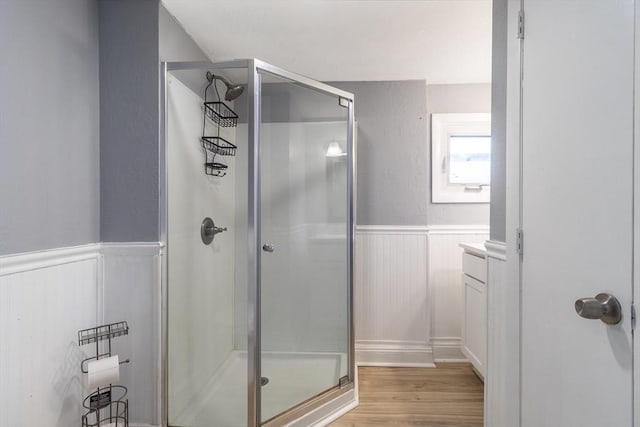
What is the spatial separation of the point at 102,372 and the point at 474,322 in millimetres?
2035

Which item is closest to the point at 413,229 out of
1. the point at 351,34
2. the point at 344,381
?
the point at 344,381

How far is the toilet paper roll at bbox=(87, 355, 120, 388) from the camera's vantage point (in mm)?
1308

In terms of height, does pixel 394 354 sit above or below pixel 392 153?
below

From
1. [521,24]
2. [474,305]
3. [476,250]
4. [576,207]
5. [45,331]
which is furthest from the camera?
[474,305]

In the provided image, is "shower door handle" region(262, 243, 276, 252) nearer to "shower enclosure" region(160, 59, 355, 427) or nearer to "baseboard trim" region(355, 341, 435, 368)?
"shower enclosure" region(160, 59, 355, 427)

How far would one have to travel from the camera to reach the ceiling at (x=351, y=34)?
166cm

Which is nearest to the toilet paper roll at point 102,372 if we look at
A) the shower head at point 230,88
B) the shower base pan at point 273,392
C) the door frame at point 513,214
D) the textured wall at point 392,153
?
the shower base pan at point 273,392

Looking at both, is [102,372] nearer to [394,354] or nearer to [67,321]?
[67,321]

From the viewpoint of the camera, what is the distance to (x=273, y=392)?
67.4 inches

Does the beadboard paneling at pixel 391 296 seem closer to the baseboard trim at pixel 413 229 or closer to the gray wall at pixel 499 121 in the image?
the baseboard trim at pixel 413 229

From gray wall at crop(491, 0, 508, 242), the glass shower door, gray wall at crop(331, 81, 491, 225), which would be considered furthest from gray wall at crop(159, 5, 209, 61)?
gray wall at crop(491, 0, 508, 242)

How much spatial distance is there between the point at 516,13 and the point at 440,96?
5.18ft

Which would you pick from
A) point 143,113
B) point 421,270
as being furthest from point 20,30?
point 421,270

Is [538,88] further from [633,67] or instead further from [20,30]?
[20,30]
